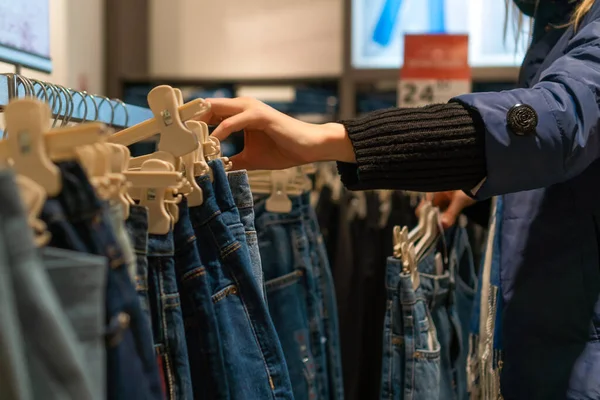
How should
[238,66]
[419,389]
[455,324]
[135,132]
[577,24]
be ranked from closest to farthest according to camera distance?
[135,132]
[577,24]
[419,389]
[455,324]
[238,66]

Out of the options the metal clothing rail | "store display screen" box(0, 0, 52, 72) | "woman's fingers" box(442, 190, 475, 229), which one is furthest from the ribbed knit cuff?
"store display screen" box(0, 0, 52, 72)

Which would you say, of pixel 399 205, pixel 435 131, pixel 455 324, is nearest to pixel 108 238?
pixel 435 131

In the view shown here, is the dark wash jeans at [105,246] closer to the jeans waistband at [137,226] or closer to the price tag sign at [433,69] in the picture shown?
the jeans waistband at [137,226]

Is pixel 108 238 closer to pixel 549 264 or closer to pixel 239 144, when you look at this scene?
pixel 549 264

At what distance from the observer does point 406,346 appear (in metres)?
1.07

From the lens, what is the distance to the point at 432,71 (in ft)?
5.28

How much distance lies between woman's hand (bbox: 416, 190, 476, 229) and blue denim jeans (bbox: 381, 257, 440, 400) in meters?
0.31

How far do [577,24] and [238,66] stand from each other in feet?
7.12

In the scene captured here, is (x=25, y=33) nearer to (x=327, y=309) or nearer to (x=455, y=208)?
(x=327, y=309)

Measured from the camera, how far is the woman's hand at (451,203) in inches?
54.1

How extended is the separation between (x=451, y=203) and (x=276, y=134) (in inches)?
28.0

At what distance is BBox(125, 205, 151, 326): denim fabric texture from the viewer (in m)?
0.59

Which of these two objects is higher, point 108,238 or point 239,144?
point 239,144

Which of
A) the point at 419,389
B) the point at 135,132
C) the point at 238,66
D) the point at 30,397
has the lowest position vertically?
the point at 419,389
